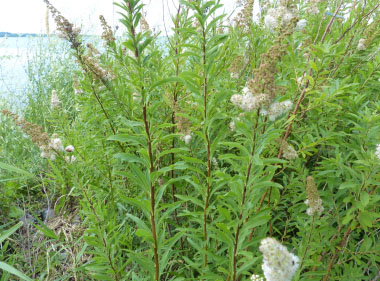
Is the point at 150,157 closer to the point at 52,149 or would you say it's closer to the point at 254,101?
the point at 254,101

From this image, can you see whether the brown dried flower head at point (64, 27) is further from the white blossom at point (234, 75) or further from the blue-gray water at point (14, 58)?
the blue-gray water at point (14, 58)

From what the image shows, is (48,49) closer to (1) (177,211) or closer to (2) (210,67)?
(1) (177,211)

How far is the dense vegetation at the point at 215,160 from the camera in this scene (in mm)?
1149

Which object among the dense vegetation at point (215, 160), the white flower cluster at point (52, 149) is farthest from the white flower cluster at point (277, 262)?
the white flower cluster at point (52, 149)

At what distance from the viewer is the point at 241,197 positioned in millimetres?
1189

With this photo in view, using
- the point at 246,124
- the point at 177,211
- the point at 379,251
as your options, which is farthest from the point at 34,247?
the point at 379,251

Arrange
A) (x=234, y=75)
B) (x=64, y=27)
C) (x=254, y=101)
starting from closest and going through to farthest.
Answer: (x=254, y=101) < (x=64, y=27) < (x=234, y=75)

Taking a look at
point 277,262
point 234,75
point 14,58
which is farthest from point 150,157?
point 14,58

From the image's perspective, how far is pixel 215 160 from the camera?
1.69 metres

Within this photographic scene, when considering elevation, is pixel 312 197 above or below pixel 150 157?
below

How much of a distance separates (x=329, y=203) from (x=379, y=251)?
1.09 ft

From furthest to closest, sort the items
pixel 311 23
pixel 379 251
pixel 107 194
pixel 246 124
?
pixel 311 23 → pixel 107 194 → pixel 379 251 → pixel 246 124

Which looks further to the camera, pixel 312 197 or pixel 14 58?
pixel 14 58

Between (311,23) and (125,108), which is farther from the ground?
(311,23)
